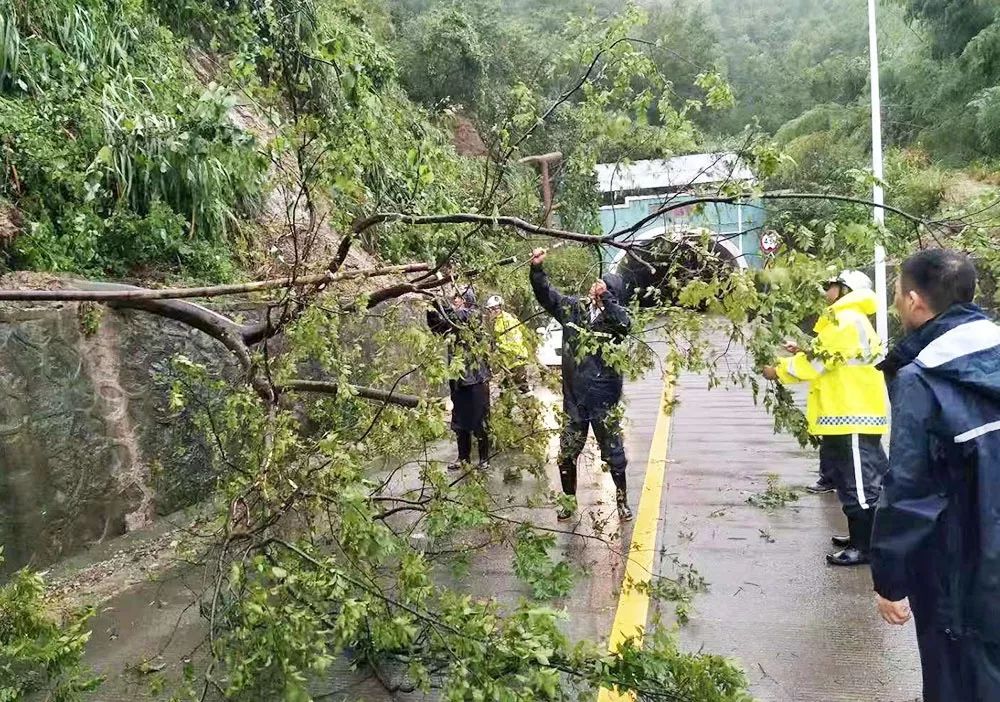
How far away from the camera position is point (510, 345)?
4.50m

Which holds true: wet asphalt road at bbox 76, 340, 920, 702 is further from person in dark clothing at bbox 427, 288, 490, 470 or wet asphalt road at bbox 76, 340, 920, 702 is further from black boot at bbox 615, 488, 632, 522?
person in dark clothing at bbox 427, 288, 490, 470

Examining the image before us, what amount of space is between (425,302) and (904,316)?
2184mm

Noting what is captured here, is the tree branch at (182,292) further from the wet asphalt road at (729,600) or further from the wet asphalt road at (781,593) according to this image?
the wet asphalt road at (781,593)

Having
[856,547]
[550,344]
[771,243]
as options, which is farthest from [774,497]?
[771,243]

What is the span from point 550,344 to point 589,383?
2.14 meters

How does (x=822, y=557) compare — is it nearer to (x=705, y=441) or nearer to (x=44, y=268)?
(x=705, y=441)

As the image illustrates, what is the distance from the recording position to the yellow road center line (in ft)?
11.9

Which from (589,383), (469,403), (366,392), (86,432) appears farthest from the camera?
(469,403)

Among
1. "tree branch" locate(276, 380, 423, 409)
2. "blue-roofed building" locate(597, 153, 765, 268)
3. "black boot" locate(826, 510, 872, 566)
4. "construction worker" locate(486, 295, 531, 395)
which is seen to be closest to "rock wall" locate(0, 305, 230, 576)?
"tree branch" locate(276, 380, 423, 409)

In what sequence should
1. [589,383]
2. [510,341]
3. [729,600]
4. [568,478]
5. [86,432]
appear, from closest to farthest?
[729,600]
[510,341]
[86,432]
[589,383]
[568,478]

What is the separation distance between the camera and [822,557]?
464 cm

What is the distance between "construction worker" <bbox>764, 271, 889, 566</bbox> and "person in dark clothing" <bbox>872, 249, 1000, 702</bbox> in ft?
6.35

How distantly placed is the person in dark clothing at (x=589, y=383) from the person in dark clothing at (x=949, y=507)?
2351 millimetres

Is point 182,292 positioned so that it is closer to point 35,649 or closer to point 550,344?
point 35,649
